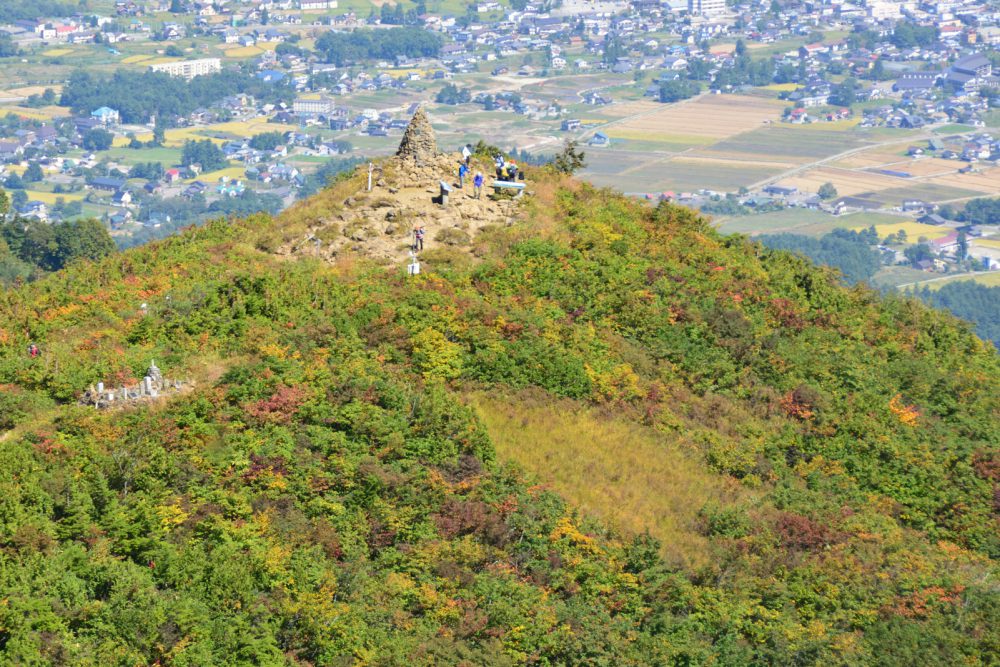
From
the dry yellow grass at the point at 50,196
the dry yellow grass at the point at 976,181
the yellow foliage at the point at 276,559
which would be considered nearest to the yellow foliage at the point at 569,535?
the yellow foliage at the point at 276,559

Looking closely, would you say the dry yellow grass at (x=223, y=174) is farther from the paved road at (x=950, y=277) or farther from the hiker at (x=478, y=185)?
the hiker at (x=478, y=185)

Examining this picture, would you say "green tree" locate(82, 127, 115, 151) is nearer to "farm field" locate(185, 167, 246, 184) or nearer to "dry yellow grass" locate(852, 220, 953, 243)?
"farm field" locate(185, 167, 246, 184)

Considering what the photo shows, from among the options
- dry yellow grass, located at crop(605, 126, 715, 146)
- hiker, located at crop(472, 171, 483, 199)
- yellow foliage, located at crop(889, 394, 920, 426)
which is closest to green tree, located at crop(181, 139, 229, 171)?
dry yellow grass, located at crop(605, 126, 715, 146)

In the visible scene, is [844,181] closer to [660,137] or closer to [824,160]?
[824,160]

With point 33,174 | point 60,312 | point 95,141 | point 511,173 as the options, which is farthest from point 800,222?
point 60,312

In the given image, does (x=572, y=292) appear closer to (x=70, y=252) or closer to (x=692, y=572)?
(x=692, y=572)

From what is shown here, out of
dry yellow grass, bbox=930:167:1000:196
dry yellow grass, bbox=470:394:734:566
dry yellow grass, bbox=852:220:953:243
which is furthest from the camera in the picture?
dry yellow grass, bbox=930:167:1000:196
